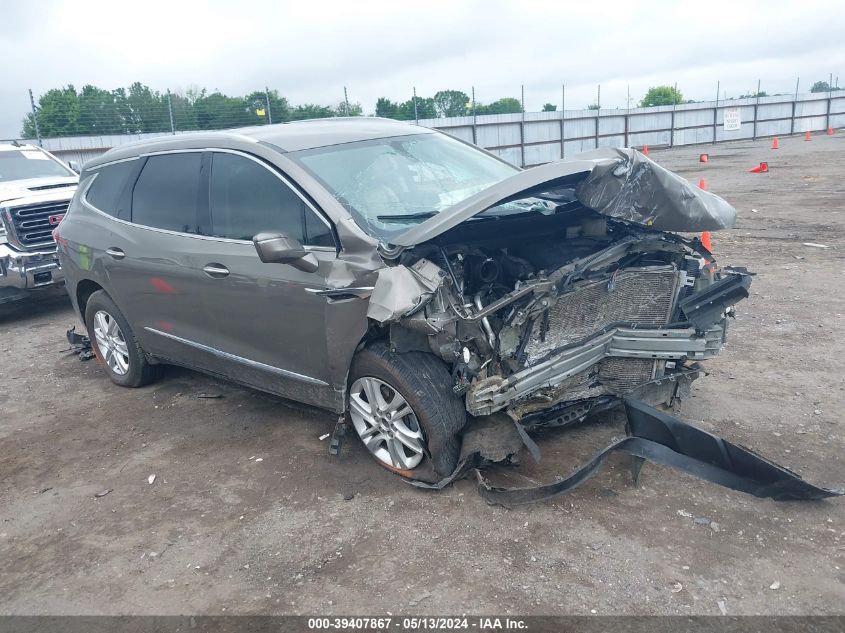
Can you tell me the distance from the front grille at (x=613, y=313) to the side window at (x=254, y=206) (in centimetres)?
125

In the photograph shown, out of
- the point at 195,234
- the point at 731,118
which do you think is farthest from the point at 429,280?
the point at 731,118

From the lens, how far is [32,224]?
8.08 meters

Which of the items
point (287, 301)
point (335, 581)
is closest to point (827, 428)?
point (335, 581)

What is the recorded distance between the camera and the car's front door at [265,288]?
3.81m

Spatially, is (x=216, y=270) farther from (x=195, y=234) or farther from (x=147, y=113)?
(x=147, y=113)

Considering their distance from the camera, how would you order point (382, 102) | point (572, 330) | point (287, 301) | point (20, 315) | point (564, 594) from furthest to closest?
1. point (382, 102)
2. point (20, 315)
3. point (287, 301)
4. point (572, 330)
5. point (564, 594)

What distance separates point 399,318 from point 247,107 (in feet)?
55.0

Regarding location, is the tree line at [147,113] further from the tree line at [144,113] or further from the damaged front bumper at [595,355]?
the damaged front bumper at [595,355]

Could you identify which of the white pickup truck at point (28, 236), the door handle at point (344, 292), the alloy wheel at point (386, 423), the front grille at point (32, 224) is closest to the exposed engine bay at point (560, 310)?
the door handle at point (344, 292)

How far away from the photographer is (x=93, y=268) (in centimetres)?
535

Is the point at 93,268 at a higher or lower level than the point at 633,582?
higher

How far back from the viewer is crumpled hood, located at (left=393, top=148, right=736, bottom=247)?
11.1ft

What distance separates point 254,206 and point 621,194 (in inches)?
82.6

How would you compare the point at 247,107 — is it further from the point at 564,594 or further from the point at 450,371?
the point at 564,594
